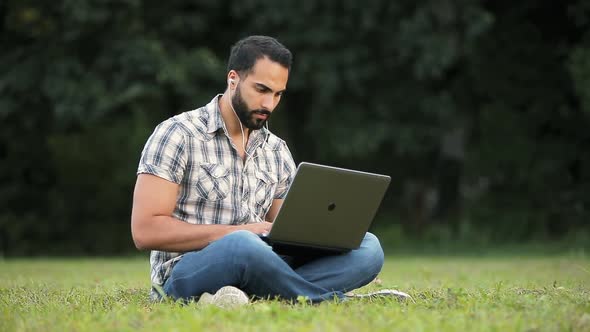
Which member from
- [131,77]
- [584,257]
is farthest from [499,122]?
[131,77]

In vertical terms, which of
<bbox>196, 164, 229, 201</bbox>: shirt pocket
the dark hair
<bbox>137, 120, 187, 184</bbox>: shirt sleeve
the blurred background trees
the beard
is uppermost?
the dark hair

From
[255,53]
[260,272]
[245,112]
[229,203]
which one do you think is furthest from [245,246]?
[255,53]

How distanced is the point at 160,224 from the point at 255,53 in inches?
44.2

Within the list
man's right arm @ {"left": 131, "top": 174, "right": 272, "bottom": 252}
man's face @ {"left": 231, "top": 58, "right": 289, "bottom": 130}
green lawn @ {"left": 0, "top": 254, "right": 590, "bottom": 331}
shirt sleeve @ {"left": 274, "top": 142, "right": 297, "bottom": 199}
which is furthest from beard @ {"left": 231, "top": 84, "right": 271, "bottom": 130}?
green lawn @ {"left": 0, "top": 254, "right": 590, "bottom": 331}

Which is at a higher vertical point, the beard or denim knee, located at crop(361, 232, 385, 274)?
the beard

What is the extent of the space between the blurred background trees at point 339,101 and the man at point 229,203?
12006 millimetres

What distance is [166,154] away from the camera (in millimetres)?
5164

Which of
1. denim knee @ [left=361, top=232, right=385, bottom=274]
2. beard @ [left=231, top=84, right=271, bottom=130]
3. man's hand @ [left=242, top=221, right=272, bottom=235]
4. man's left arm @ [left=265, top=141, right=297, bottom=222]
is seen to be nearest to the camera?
man's hand @ [left=242, top=221, right=272, bottom=235]

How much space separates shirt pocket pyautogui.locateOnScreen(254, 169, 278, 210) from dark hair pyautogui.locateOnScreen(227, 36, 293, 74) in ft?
2.08

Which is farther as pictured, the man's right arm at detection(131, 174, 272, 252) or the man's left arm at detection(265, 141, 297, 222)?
the man's left arm at detection(265, 141, 297, 222)

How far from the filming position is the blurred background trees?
58.4 ft

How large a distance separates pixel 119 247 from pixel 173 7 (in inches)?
211

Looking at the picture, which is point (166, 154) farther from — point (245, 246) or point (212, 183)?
point (245, 246)

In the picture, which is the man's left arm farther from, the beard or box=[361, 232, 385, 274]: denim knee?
box=[361, 232, 385, 274]: denim knee
